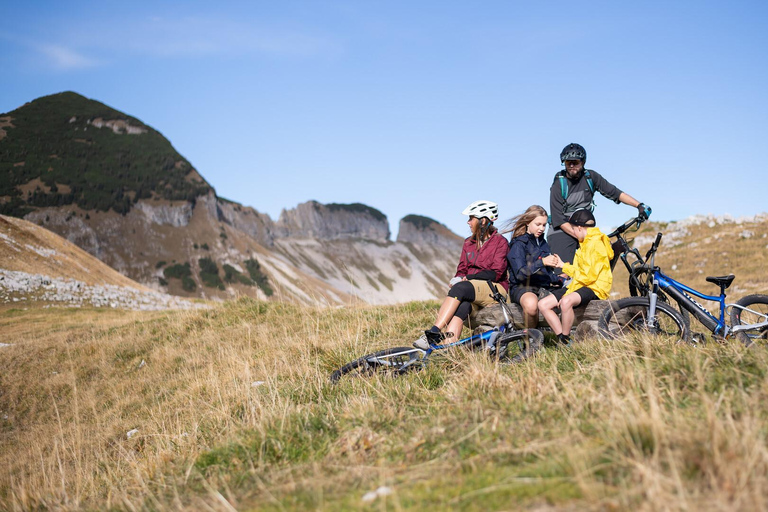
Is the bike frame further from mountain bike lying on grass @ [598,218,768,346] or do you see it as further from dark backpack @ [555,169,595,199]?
dark backpack @ [555,169,595,199]

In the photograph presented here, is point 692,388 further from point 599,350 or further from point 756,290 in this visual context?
point 756,290

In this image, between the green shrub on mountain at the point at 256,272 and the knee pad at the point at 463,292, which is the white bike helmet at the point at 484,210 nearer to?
the knee pad at the point at 463,292

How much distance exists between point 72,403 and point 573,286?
9052 mm

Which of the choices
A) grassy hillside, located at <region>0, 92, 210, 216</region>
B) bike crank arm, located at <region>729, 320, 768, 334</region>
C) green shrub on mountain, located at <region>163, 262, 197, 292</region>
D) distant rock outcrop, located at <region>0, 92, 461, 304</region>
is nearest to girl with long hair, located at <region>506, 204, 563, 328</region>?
bike crank arm, located at <region>729, 320, 768, 334</region>

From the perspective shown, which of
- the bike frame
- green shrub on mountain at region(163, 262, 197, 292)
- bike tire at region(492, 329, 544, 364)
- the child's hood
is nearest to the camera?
bike tire at region(492, 329, 544, 364)

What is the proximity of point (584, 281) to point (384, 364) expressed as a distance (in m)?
2.65

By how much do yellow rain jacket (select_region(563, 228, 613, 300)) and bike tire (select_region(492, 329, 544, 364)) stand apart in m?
0.80

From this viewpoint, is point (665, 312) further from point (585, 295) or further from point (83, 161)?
point (83, 161)

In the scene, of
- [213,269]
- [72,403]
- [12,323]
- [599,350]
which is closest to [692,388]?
[599,350]

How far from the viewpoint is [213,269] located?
152875mm

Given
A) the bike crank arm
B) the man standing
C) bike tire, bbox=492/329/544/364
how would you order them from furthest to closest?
the man standing < the bike crank arm < bike tire, bbox=492/329/544/364

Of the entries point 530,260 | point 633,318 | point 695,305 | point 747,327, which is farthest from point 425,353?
point 747,327

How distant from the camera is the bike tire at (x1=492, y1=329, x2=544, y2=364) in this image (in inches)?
211

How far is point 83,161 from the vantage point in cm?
16400
